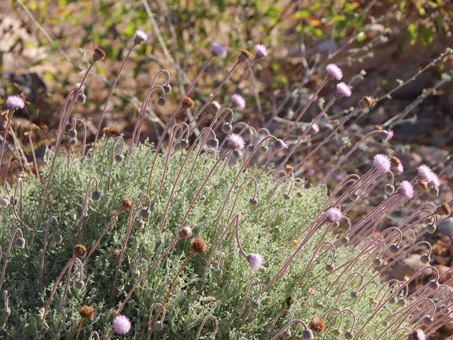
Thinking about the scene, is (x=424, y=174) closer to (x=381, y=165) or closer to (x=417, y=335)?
(x=381, y=165)

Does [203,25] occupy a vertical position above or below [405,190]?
below

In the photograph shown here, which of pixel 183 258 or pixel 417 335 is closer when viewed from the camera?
pixel 417 335

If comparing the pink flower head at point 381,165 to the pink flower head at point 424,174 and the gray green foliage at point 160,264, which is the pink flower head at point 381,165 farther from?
the gray green foliage at point 160,264

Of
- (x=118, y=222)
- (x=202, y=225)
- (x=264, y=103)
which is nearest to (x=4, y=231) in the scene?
(x=118, y=222)

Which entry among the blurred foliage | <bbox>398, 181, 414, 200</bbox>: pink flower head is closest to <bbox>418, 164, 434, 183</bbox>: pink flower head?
<bbox>398, 181, 414, 200</bbox>: pink flower head

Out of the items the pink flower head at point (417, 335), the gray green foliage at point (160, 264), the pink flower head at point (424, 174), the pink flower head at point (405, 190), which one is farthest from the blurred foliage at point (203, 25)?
the pink flower head at point (417, 335)

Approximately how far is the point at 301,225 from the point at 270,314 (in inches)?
22.7

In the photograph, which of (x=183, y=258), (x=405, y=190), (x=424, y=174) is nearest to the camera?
(x=405, y=190)

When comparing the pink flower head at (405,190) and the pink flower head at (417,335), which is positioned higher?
the pink flower head at (405,190)

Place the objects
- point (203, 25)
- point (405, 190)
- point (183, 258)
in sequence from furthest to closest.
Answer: point (203, 25)
point (183, 258)
point (405, 190)

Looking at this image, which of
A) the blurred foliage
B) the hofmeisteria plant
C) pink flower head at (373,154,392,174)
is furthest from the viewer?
the blurred foliage

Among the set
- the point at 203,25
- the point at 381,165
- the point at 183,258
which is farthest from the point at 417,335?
the point at 203,25

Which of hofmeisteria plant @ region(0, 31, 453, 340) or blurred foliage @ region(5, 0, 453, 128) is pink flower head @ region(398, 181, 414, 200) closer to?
hofmeisteria plant @ region(0, 31, 453, 340)

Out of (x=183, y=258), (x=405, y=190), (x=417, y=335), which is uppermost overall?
(x=405, y=190)
